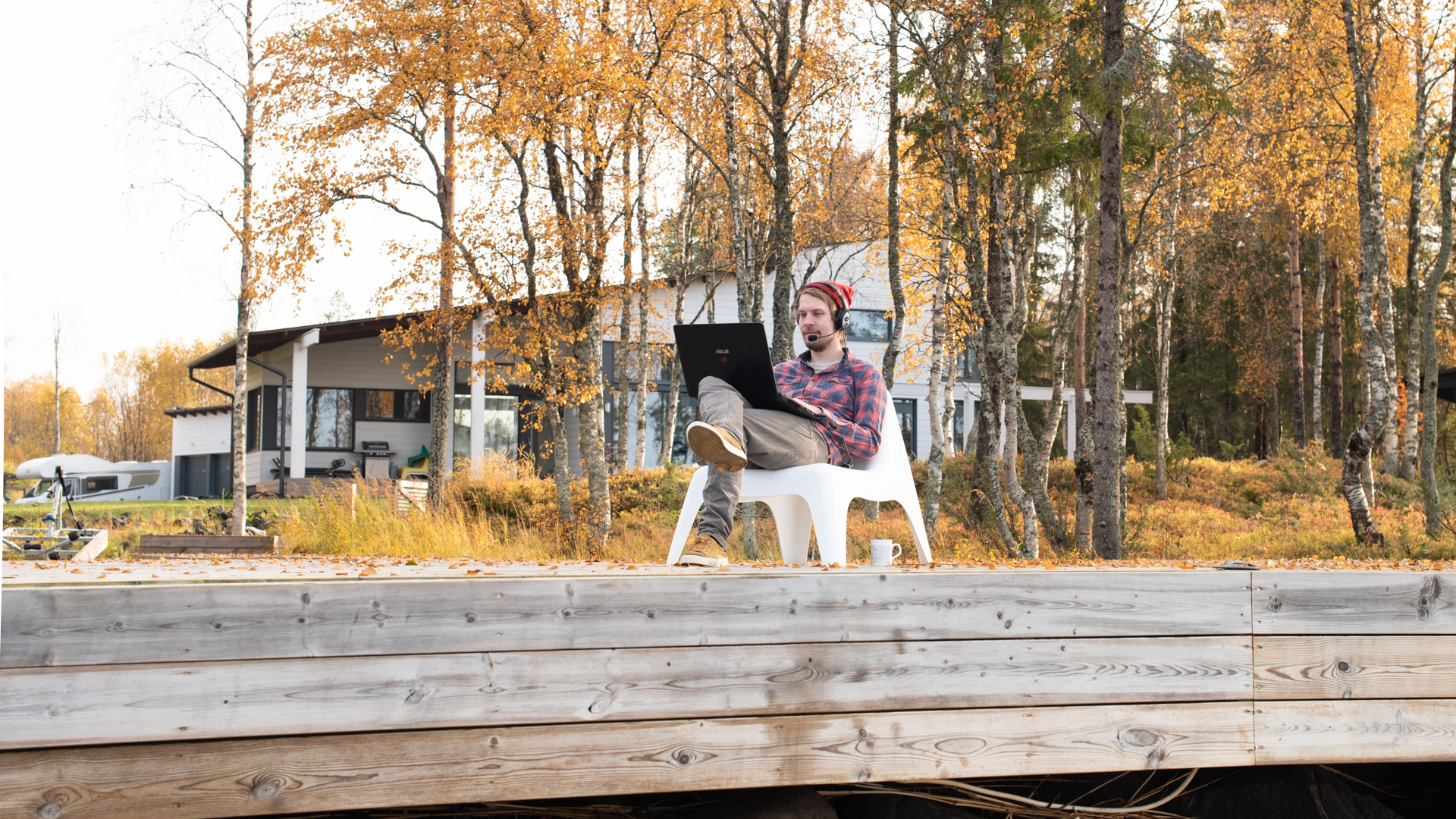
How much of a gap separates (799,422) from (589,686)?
1720 millimetres

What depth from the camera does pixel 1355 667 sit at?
259 cm

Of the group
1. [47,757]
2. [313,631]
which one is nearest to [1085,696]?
[313,631]

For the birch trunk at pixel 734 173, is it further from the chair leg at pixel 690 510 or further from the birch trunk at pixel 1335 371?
the birch trunk at pixel 1335 371

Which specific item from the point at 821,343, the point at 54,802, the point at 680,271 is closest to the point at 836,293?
the point at 821,343

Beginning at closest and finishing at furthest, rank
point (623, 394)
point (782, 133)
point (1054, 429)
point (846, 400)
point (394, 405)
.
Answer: point (846, 400), point (782, 133), point (1054, 429), point (623, 394), point (394, 405)

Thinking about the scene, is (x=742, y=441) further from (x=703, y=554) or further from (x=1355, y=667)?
(x=1355, y=667)

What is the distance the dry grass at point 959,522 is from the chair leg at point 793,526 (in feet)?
6.92

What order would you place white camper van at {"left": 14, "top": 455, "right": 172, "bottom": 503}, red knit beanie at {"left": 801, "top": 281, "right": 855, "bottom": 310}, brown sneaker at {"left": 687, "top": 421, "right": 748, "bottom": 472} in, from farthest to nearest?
white camper van at {"left": 14, "top": 455, "right": 172, "bottom": 503} → red knit beanie at {"left": 801, "top": 281, "right": 855, "bottom": 310} → brown sneaker at {"left": 687, "top": 421, "right": 748, "bottom": 472}

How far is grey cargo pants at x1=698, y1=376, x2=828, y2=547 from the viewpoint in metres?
3.36

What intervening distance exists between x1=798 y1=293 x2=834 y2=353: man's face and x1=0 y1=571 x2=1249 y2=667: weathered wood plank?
5.95 feet

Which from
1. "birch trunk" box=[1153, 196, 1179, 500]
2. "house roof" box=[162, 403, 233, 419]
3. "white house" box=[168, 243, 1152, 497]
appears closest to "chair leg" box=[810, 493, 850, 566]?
"birch trunk" box=[1153, 196, 1179, 500]

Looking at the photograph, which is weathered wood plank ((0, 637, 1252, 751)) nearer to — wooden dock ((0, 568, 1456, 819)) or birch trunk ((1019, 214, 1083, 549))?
wooden dock ((0, 568, 1456, 819))

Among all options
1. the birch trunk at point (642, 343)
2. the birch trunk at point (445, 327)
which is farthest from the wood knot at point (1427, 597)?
the birch trunk at point (642, 343)

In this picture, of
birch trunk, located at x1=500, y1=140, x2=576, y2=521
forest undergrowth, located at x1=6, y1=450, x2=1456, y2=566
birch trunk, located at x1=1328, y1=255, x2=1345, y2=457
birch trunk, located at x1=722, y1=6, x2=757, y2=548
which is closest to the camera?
forest undergrowth, located at x1=6, y1=450, x2=1456, y2=566
